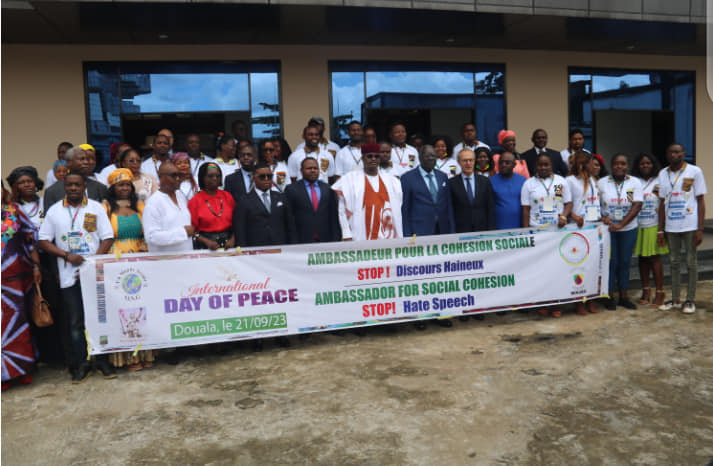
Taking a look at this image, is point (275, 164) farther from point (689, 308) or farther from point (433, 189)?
point (689, 308)

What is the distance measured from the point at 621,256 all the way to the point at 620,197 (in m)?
0.70

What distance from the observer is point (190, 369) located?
528 cm

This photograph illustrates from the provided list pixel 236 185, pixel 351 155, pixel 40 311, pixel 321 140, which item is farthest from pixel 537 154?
pixel 40 311

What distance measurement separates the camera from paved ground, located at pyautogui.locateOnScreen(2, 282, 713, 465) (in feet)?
11.8

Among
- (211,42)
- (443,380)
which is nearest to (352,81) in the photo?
(211,42)

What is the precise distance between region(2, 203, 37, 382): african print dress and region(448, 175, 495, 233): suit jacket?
4.24m

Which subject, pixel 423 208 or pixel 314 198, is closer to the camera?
pixel 314 198

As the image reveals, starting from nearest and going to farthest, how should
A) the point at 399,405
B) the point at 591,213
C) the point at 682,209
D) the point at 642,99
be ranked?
the point at 399,405 → the point at 682,209 → the point at 591,213 → the point at 642,99

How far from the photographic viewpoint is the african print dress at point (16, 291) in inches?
194

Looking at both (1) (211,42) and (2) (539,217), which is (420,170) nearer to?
(2) (539,217)

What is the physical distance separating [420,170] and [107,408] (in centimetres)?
389

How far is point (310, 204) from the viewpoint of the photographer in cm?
611

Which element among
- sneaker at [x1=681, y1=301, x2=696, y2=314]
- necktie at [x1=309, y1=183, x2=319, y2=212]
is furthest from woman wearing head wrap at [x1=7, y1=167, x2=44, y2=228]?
sneaker at [x1=681, y1=301, x2=696, y2=314]

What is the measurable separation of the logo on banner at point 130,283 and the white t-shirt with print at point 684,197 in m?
5.74
